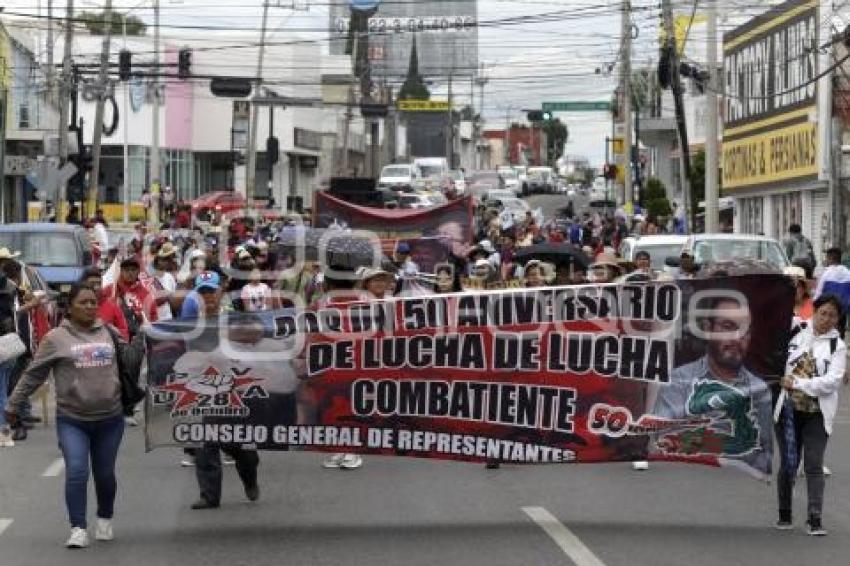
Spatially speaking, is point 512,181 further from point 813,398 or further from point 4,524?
point 813,398

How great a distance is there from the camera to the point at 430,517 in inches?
498

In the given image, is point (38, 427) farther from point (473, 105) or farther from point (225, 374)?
point (473, 105)

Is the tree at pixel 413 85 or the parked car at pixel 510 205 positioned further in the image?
the tree at pixel 413 85

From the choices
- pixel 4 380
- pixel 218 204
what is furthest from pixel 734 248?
pixel 218 204

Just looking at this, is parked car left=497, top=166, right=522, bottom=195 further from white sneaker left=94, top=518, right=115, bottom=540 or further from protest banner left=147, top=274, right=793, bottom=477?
white sneaker left=94, top=518, right=115, bottom=540

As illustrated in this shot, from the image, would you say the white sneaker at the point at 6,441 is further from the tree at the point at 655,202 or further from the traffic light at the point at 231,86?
the tree at the point at 655,202

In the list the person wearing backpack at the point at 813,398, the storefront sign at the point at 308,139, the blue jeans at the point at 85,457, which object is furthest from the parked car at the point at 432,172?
the blue jeans at the point at 85,457

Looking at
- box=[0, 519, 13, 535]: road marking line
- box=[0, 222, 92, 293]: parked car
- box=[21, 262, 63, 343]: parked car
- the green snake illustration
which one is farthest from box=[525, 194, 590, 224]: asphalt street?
the green snake illustration

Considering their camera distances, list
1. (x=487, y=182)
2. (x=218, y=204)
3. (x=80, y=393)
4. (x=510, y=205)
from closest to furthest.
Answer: (x=80, y=393) < (x=218, y=204) < (x=510, y=205) < (x=487, y=182)

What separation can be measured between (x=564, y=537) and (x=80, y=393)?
10.2 ft

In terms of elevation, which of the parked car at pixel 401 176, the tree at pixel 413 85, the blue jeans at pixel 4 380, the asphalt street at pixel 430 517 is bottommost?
the asphalt street at pixel 430 517

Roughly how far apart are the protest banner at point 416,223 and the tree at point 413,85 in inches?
4322

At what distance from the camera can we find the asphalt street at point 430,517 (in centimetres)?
1102

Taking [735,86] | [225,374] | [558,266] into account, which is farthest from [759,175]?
[225,374]
